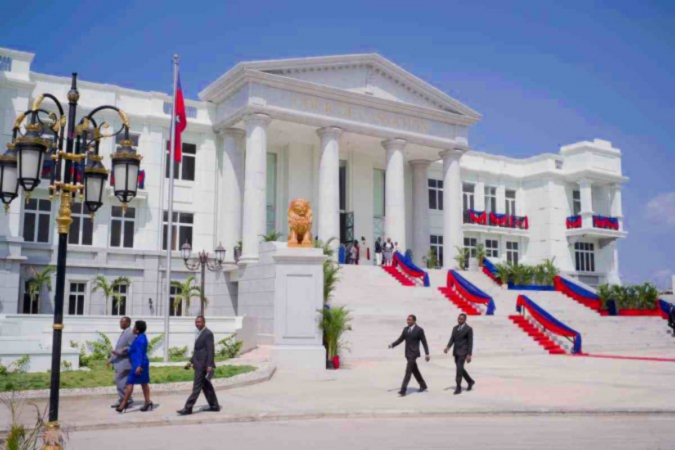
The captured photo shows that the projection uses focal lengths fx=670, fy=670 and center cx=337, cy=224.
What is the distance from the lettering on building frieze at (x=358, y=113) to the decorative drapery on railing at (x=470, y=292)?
9.16 metres

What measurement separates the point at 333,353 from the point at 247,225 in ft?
42.5

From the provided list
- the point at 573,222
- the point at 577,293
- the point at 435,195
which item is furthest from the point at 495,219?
the point at 577,293

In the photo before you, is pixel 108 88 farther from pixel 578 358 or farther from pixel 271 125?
pixel 578 358

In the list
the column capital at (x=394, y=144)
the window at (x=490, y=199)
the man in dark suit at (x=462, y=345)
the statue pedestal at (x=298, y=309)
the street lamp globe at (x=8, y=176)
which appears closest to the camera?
the street lamp globe at (x=8, y=176)

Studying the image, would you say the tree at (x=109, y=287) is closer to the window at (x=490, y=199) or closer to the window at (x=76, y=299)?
the window at (x=76, y=299)

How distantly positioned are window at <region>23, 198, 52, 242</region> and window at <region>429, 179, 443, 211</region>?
24020 mm

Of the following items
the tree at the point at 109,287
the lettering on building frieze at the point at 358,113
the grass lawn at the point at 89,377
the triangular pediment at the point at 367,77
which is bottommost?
the grass lawn at the point at 89,377

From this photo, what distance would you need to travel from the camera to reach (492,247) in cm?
4709

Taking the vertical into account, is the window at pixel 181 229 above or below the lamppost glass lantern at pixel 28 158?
above

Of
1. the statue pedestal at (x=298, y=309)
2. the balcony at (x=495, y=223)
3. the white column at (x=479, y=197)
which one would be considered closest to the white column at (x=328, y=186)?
the statue pedestal at (x=298, y=309)

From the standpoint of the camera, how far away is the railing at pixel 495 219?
149ft

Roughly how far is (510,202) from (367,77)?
17.9 m

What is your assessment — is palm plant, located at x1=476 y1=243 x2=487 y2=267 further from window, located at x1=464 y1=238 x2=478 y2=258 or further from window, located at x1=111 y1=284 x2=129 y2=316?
window, located at x1=111 y1=284 x2=129 y2=316

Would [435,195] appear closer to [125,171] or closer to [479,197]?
[479,197]
